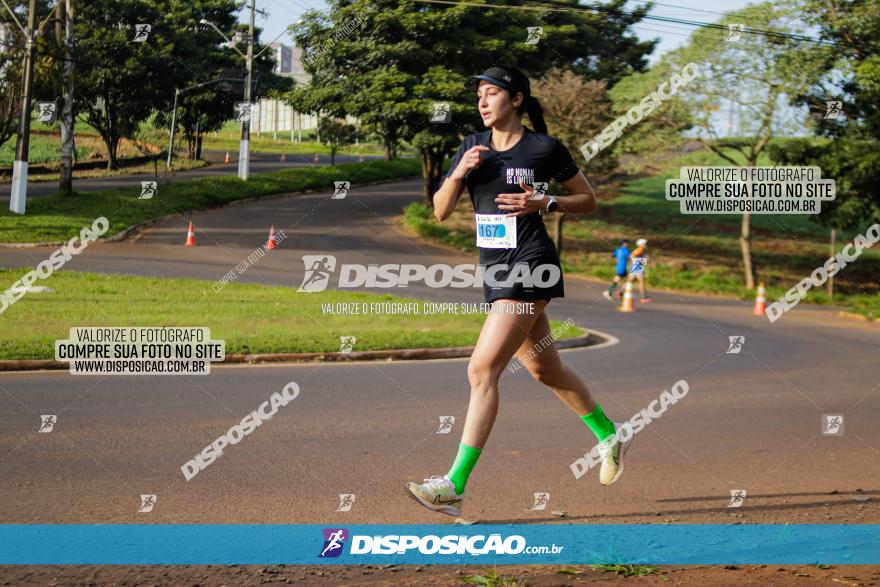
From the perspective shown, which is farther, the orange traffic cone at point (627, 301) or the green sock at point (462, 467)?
the orange traffic cone at point (627, 301)

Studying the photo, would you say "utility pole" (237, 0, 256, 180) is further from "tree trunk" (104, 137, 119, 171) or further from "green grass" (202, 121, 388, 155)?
"green grass" (202, 121, 388, 155)

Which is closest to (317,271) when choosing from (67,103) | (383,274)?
(383,274)

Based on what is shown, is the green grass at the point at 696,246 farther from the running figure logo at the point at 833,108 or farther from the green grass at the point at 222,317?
the green grass at the point at 222,317

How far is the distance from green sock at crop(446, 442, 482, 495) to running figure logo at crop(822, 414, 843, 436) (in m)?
4.68

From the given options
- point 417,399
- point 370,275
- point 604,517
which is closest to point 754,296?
point 370,275

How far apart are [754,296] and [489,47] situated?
40.2 ft

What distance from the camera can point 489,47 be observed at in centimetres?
3566

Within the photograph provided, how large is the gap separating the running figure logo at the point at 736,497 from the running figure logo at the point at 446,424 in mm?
2444

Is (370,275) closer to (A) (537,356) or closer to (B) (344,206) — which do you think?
(B) (344,206)

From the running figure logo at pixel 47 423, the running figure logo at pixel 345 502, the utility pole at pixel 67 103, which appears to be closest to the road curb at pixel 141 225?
the utility pole at pixel 67 103

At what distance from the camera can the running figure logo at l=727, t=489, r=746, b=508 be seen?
592cm

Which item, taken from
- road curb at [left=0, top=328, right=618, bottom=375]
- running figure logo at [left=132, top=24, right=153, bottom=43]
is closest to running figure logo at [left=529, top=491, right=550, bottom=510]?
road curb at [left=0, top=328, right=618, bottom=375]

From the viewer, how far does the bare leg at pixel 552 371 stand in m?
5.06

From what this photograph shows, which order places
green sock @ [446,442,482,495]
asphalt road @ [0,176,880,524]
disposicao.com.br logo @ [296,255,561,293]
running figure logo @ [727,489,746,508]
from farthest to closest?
disposicao.com.br logo @ [296,255,561,293] → running figure logo @ [727,489,746,508] → asphalt road @ [0,176,880,524] → green sock @ [446,442,482,495]
